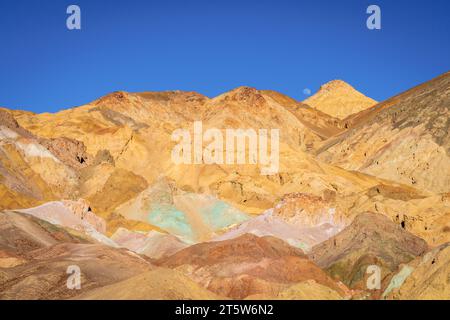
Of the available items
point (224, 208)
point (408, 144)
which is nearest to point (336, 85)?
point (408, 144)

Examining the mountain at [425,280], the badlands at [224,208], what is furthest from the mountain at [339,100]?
the mountain at [425,280]

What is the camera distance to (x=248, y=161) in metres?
92.8

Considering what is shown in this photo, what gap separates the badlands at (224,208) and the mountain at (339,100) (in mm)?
31389

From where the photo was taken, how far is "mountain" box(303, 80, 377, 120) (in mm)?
173250

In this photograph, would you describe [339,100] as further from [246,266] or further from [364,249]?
[246,266]

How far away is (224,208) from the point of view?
70125mm

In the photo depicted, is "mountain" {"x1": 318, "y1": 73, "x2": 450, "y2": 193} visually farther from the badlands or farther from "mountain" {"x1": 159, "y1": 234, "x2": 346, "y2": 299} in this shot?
"mountain" {"x1": 159, "y1": 234, "x2": 346, "y2": 299}

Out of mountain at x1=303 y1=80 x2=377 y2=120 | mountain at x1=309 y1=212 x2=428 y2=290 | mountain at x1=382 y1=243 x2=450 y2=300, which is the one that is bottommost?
mountain at x1=382 y1=243 x2=450 y2=300

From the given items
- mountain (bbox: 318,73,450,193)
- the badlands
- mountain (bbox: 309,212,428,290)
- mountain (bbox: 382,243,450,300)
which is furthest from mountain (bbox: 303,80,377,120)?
mountain (bbox: 382,243,450,300)

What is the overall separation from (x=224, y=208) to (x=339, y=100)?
365ft

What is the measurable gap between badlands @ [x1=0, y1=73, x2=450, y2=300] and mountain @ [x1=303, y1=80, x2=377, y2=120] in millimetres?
31389

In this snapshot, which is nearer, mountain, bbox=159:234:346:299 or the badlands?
the badlands

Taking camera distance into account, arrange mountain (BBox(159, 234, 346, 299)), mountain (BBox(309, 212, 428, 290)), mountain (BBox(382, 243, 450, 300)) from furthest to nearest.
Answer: mountain (BBox(309, 212, 428, 290)) → mountain (BBox(159, 234, 346, 299)) → mountain (BBox(382, 243, 450, 300))
